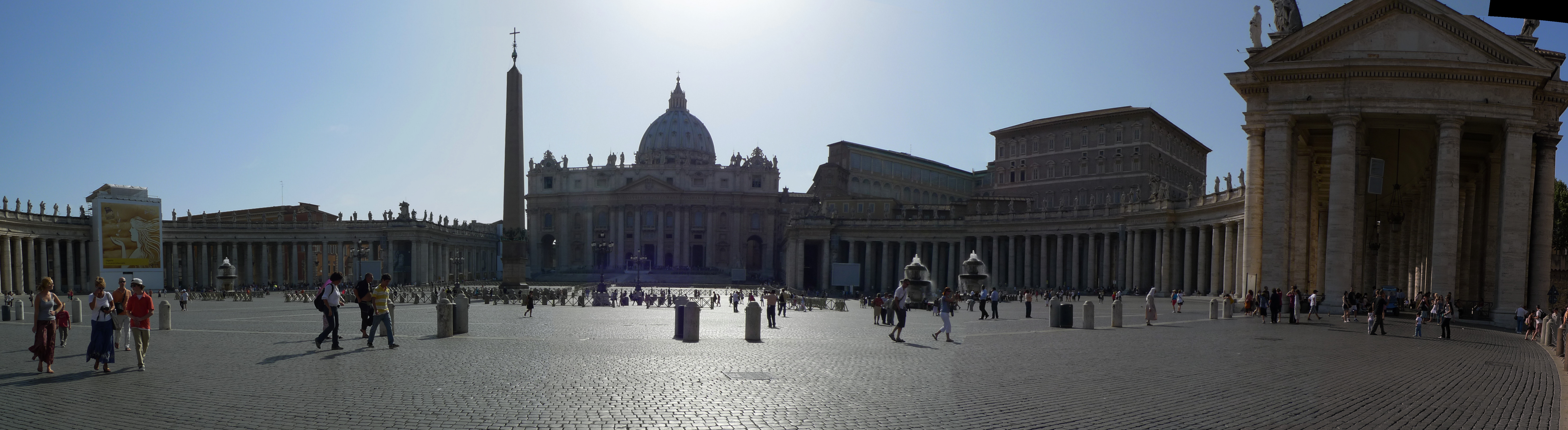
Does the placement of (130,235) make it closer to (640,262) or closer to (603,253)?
(640,262)

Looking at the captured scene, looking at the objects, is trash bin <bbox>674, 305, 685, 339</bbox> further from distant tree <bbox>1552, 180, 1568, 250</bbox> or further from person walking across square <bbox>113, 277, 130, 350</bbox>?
distant tree <bbox>1552, 180, 1568, 250</bbox>

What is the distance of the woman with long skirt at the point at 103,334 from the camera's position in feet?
41.7

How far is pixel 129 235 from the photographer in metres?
61.5

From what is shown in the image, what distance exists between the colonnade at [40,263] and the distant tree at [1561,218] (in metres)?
96.6

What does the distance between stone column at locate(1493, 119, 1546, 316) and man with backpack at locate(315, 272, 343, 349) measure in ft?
99.7

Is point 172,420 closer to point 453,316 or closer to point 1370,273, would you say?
point 453,316

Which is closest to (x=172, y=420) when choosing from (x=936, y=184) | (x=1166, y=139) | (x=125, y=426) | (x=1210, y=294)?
(x=125, y=426)

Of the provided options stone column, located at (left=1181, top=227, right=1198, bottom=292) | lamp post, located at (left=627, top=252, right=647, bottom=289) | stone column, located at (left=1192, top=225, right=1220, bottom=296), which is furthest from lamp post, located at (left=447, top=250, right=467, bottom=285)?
stone column, located at (left=1192, top=225, right=1220, bottom=296)

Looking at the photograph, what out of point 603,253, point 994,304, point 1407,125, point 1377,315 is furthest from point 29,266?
point 1407,125

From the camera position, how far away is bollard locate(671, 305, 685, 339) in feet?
66.0

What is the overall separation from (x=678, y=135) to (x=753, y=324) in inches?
4865

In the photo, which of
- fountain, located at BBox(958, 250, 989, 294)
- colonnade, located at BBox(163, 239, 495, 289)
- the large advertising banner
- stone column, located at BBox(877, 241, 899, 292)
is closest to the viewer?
fountain, located at BBox(958, 250, 989, 294)

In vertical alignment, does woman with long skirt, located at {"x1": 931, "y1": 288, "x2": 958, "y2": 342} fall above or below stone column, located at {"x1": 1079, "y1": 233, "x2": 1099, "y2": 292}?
below

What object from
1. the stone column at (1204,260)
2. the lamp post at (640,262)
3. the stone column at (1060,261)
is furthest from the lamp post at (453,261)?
the stone column at (1204,260)
